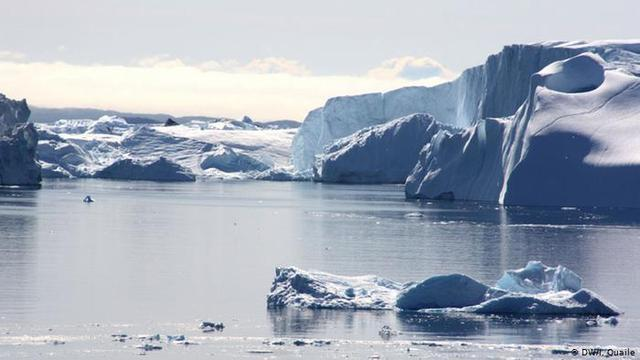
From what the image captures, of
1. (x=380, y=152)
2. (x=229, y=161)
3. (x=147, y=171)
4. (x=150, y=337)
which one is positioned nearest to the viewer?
(x=150, y=337)

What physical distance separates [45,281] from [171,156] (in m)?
89.5

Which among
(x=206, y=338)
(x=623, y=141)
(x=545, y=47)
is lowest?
(x=206, y=338)

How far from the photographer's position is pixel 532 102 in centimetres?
5847

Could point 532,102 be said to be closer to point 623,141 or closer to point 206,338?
point 623,141

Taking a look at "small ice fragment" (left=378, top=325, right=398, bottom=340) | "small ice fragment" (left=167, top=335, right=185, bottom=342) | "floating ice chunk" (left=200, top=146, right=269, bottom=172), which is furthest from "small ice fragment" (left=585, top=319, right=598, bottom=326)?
"floating ice chunk" (left=200, top=146, right=269, bottom=172)

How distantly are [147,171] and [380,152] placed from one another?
960 inches

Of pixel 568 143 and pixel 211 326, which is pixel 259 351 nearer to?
pixel 211 326

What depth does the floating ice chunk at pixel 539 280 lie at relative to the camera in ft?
77.4

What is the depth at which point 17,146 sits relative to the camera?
77438 millimetres

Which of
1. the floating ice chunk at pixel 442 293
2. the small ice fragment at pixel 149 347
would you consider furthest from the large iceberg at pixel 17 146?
the small ice fragment at pixel 149 347

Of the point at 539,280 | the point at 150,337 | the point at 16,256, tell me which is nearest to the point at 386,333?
the point at 150,337

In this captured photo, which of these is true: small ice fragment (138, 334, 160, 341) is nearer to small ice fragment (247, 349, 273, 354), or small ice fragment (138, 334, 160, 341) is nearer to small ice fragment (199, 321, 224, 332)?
small ice fragment (199, 321, 224, 332)

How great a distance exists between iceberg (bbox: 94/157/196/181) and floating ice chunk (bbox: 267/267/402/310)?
8140 cm

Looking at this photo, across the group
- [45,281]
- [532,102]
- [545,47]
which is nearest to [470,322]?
[45,281]
